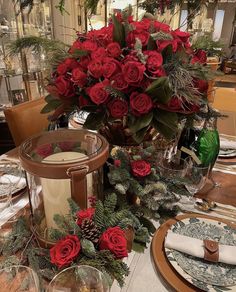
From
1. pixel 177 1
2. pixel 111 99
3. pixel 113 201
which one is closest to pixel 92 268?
pixel 113 201

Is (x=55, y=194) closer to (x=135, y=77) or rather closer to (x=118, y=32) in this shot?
(x=135, y=77)

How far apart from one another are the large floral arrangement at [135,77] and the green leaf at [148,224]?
0.73 ft

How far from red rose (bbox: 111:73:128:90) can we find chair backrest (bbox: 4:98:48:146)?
0.79 m

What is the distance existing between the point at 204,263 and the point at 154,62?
0.48m

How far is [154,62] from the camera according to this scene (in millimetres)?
620

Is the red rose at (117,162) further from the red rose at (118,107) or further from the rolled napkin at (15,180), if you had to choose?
the rolled napkin at (15,180)

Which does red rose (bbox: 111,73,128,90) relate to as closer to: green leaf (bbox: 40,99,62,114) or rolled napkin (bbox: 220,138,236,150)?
green leaf (bbox: 40,99,62,114)

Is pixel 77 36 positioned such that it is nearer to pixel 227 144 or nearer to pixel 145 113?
pixel 145 113

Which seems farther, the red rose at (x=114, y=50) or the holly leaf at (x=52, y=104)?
the holly leaf at (x=52, y=104)

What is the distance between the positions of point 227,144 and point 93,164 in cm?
87

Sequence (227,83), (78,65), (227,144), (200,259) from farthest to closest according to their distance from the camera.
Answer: (227,83)
(227,144)
(78,65)
(200,259)

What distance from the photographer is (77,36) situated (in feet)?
2.56

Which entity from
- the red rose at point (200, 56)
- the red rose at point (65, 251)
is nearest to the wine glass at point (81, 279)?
the red rose at point (65, 251)

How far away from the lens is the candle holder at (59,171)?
21.1 inches
